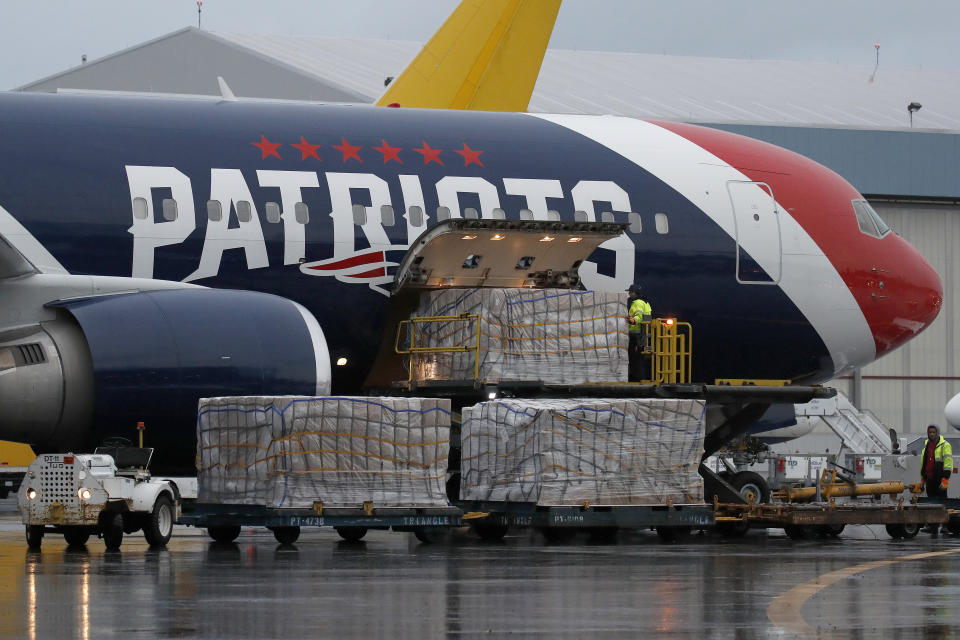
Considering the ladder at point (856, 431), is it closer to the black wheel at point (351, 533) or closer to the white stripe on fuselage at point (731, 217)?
the white stripe on fuselage at point (731, 217)

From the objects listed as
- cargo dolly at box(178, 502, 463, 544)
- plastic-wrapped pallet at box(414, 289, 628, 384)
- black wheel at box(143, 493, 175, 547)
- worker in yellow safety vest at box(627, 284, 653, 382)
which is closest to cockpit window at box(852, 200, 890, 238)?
worker in yellow safety vest at box(627, 284, 653, 382)

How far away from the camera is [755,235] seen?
2338cm

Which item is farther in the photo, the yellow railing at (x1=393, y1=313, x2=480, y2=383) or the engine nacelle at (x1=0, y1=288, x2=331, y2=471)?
the yellow railing at (x1=393, y1=313, x2=480, y2=383)

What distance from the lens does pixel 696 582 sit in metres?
13.5

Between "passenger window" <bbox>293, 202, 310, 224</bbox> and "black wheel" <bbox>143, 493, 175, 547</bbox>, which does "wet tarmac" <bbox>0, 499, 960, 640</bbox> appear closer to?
"black wheel" <bbox>143, 493, 175, 547</bbox>

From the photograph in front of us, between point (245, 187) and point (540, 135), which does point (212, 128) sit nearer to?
point (245, 187)

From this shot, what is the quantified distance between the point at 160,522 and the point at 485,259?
20.2 feet

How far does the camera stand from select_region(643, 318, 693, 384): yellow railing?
2166 cm

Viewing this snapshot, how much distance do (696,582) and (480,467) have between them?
255 inches

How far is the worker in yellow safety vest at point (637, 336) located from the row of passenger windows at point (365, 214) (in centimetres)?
150

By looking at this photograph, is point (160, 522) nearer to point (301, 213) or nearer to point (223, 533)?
point (223, 533)

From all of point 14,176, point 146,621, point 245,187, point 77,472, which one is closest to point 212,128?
point 245,187

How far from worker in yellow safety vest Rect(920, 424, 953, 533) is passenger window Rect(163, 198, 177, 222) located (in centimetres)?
1225

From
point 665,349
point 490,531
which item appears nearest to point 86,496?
point 490,531
